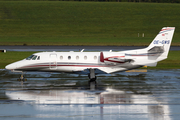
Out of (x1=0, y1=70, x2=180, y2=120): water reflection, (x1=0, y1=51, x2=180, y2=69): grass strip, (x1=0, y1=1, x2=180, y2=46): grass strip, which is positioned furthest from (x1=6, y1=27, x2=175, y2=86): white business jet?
(x1=0, y1=1, x2=180, y2=46): grass strip

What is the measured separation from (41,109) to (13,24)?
8379 centimetres

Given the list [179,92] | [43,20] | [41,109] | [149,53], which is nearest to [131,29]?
[43,20]

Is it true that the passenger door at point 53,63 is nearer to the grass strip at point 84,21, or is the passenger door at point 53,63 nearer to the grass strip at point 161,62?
the grass strip at point 161,62

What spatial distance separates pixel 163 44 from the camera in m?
27.3

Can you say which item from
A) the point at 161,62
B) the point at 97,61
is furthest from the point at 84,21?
the point at 97,61

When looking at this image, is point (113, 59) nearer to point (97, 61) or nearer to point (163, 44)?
point (97, 61)

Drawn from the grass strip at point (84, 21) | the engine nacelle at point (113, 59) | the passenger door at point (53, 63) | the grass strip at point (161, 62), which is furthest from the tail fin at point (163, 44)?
the grass strip at point (84, 21)

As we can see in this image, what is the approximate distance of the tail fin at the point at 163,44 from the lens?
27.0 m

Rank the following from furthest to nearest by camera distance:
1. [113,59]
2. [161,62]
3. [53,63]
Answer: [161,62]
[53,63]
[113,59]

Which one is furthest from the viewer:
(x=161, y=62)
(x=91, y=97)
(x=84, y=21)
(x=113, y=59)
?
(x=84, y=21)

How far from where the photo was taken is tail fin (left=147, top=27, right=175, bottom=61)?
2702cm

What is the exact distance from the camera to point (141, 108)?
17.1m

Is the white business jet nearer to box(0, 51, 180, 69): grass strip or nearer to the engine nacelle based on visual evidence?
the engine nacelle

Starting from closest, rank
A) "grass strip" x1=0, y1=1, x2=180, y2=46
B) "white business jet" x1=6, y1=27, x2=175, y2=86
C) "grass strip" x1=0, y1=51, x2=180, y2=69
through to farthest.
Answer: "white business jet" x1=6, y1=27, x2=175, y2=86
"grass strip" x1=0, y1=51, x2=180, y2=69
"grass strip" x1=0, y1=1, x2=180, y2=46
